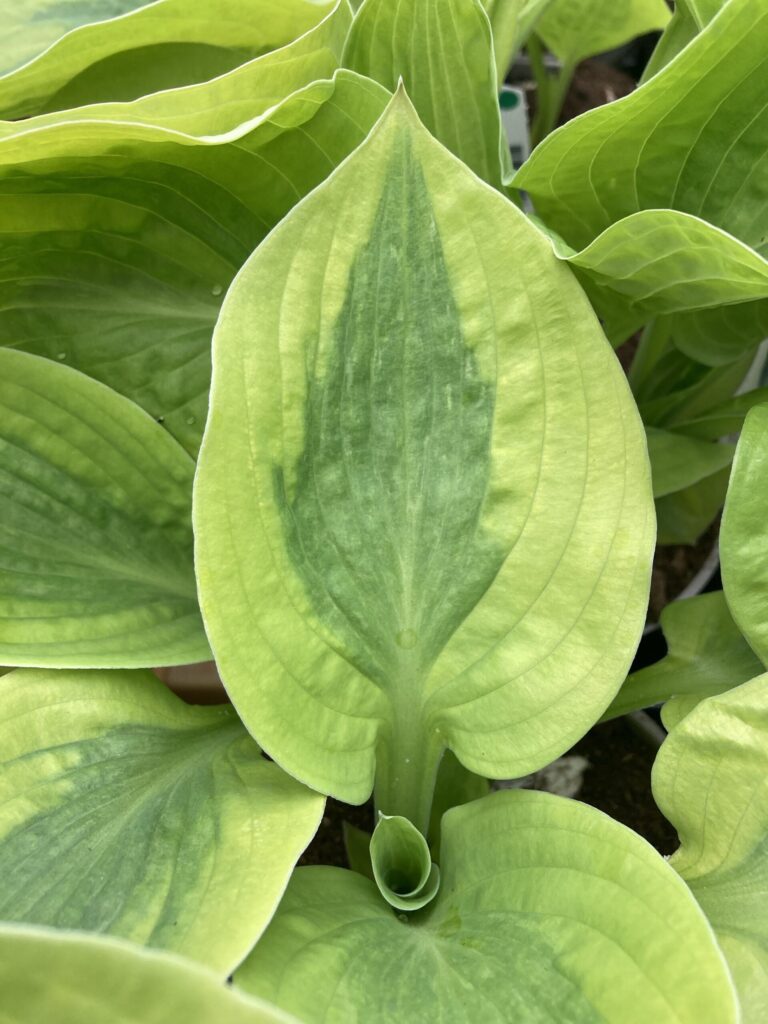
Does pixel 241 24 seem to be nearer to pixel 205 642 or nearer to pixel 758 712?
pixel 205 642

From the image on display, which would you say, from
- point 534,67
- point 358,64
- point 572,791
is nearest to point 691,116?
point 358,64

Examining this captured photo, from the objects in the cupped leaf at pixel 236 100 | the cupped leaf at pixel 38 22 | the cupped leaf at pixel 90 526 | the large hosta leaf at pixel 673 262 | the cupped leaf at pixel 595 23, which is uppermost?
the cupped leaf at pixel 38 22

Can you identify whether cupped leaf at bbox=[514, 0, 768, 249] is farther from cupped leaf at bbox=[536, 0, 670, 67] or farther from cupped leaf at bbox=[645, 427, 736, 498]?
cupped leaf at bbox=[536, 0, 670, 67]

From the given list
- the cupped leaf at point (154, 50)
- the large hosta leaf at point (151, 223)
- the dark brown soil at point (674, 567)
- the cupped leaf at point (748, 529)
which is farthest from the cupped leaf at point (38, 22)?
the dark brown soil at point (674, 567)

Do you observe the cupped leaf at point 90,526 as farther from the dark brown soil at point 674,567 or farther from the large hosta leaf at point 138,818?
the dark brown soil at point 674,567

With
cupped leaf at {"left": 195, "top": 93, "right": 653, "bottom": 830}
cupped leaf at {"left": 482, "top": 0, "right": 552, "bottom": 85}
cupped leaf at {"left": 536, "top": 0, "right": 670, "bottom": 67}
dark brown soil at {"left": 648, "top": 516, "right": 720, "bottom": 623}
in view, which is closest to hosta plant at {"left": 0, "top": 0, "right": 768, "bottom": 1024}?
cupped leaf at {"left": 195, "top": 93, "right": 653, "bottom": 830}

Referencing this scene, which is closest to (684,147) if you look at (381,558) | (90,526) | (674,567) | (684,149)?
(684,149)
